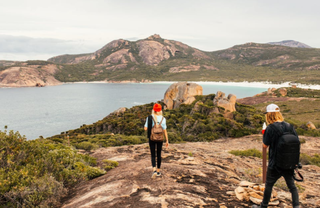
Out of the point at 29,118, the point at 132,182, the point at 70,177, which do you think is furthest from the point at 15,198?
the point at 29,118

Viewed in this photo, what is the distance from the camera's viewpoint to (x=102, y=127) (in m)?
30.9

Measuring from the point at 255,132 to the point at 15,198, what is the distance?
68.2ft

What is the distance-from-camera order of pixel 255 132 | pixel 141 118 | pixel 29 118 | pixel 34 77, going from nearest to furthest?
1. pixel 255 132
2. pixel 141 118
3. pixel 29 118
4. pixel 34 77

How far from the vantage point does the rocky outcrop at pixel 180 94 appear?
34.5m

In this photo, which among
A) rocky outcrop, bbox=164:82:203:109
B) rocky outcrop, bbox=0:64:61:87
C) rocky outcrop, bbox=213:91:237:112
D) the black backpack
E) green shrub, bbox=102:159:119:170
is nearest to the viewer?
the black backpack

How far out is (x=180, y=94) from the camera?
3553 centimetres

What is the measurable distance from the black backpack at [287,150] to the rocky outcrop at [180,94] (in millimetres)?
29838

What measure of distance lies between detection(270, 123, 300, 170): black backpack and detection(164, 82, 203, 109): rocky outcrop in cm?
2984

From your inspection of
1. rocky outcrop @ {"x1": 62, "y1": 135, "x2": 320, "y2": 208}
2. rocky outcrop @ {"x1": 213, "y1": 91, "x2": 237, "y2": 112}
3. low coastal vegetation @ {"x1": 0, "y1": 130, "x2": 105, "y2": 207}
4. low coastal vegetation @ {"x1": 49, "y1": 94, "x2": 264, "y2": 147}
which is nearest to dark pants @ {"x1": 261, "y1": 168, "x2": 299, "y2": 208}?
rocky outcrop @ {"x1": 62, "y1": 135, "x2": 320, "y2": 208}

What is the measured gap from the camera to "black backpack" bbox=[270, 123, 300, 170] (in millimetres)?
3924

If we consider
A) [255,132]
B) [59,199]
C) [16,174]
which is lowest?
[255,132]

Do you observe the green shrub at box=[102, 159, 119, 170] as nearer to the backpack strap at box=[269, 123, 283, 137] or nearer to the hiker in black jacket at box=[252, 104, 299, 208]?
the hiker in black jacket at box=[252, 104, 299, 208]

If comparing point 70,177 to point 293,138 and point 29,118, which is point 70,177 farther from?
point 29,118

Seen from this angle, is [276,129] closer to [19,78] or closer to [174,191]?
[174,191]
